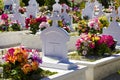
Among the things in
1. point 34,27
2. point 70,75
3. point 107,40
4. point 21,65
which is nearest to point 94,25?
point 107,40

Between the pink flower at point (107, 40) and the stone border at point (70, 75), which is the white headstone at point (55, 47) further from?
the pink flower at point (107, 40)

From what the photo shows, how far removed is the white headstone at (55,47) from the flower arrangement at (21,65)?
1031 mm

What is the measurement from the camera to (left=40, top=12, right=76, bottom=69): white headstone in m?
7.67

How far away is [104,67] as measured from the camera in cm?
862

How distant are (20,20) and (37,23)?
3.41m

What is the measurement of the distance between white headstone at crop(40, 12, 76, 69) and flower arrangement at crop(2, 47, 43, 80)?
40.6 inches

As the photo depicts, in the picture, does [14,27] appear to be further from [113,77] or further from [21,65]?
[21,65]

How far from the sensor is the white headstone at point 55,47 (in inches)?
302

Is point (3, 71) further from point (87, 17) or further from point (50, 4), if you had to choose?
point (50, 4)

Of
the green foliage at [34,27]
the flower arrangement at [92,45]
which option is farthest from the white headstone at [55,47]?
the green foliage at [34,27]

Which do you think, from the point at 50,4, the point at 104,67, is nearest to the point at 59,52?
the point at 104,67

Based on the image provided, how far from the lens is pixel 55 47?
26.0ft

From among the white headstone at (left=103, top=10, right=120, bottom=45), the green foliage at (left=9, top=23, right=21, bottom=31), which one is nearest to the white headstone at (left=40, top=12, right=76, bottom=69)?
the white headstone at (left=103, top=10, right=120, bottom=45)

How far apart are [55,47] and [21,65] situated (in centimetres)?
157
